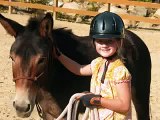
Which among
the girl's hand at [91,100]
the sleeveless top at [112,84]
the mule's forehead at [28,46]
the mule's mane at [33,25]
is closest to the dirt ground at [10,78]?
the mule's mane at [33,25]

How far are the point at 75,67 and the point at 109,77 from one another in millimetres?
685

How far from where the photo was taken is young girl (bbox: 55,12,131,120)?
2754 millimetres

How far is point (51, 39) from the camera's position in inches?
139

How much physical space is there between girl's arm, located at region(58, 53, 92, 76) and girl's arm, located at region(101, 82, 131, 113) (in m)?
0.54

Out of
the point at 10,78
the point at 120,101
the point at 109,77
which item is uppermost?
the point at 109,77

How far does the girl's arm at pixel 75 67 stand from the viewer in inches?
129

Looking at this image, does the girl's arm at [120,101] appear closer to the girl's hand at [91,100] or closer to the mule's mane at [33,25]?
the girl's hand at [91,100]

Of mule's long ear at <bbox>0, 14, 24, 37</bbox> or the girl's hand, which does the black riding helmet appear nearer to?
the girl's hand

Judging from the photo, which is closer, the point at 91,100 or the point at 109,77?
the point at 91,100

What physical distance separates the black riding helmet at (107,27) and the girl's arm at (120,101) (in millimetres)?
371

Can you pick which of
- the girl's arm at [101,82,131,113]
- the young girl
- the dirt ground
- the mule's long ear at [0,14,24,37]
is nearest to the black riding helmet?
the young girl

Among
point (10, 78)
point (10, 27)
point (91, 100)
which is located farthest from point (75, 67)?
point (10, 78)

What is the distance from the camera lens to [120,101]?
275cm

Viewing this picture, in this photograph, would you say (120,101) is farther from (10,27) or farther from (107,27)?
(10,27)
